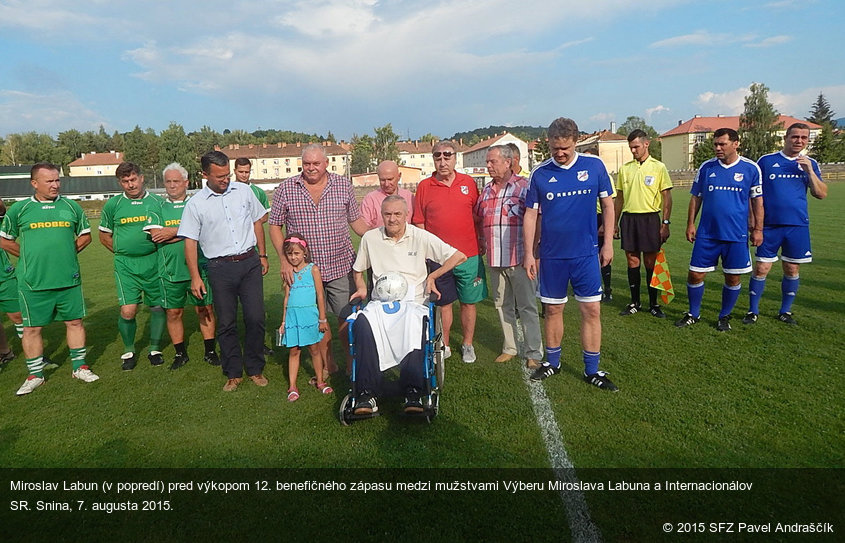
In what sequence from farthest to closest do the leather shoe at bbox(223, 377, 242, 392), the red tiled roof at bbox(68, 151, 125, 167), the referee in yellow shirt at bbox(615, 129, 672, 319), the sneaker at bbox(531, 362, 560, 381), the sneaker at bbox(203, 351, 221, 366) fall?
the red tiled roof at bbox(68, 151, 125, 167), the referee in yellow shirt at bbox(615, 129, 672, 319), the sneaker at bbox(203, 351, 221, 366), the leather shoe at bbox(223, 377, 242, 392), the sneaker at bbox(531, 362, 560, 381)

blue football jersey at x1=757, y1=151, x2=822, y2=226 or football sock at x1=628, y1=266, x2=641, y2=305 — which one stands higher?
blue football jersey at x1=757, y1=151, x2=822, y2=226

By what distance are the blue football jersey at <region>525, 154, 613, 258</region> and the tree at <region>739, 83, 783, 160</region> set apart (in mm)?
52196

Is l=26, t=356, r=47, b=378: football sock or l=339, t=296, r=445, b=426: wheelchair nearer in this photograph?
l=339, t=296, r=445, b=426: wheelchair

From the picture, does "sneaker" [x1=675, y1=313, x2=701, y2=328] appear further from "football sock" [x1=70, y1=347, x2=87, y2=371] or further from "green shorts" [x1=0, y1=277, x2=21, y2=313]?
"green shorts" [x1=0, y1=277, x2=21, y2=313]

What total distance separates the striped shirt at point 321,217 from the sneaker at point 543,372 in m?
2.00

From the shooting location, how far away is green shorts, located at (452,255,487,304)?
4762mm

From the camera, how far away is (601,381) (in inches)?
161

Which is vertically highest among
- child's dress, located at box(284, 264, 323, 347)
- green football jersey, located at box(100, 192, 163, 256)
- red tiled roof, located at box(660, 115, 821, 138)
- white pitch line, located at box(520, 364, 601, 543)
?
red tiled roof, located at box(660, 115, 821, 138)

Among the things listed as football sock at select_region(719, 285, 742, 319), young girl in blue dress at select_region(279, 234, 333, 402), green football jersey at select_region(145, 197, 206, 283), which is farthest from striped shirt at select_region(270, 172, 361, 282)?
football sock at select_region(719, 285, 742, 319)

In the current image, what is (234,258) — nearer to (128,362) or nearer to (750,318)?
(128,362)

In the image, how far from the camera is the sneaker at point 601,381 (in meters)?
4.03

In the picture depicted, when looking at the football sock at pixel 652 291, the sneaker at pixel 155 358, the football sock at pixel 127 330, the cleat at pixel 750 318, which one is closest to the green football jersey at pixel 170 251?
the football sock at pixel 127 330
